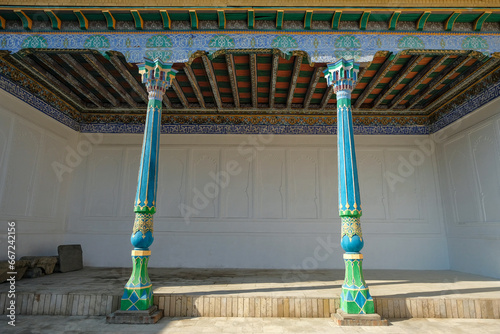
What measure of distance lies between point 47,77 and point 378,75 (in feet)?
19.0

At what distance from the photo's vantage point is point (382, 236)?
678 centimetres

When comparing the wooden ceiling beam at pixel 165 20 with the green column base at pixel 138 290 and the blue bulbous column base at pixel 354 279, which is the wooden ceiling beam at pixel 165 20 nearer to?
the green column base at pixel 138 290

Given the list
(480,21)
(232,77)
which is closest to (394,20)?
(480,21)

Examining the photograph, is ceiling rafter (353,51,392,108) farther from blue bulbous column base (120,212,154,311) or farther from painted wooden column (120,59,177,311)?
blue bulbous column base (120,212,154,311)

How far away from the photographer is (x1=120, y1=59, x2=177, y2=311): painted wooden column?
12.5 feet

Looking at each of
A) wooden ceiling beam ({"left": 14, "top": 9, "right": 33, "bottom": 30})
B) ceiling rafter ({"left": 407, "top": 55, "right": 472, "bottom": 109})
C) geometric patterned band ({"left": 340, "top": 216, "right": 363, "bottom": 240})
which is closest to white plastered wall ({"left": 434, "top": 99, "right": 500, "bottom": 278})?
ceiling rafter ({"left": 407, "top": 55, "right": 472, "bottom": 109})

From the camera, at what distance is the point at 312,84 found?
595cm

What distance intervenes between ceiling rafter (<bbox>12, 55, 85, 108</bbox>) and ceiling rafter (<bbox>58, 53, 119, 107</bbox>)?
596 mm

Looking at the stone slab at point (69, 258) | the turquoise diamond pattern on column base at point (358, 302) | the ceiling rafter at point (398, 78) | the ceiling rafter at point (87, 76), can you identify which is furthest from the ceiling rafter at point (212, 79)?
the stone slab at point (69, 258)

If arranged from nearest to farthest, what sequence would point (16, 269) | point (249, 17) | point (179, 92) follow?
point (249, 17) < point (16, 269) < point (179, 92)

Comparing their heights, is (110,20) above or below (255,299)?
above

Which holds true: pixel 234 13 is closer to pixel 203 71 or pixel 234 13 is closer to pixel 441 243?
pixel 203 71

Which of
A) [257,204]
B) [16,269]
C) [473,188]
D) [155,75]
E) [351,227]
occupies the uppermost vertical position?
[155,75]

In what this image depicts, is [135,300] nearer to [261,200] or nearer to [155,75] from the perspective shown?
[155,75]
